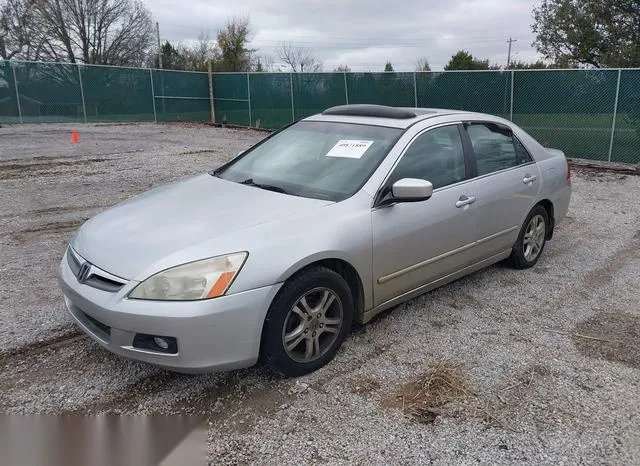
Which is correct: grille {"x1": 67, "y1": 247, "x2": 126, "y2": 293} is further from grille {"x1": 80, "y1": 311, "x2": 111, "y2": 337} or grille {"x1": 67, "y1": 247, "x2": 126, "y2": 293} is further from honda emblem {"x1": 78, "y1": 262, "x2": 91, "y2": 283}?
grille {"x1": 80, "y1": 311, "x2": 111, "y2": 337}

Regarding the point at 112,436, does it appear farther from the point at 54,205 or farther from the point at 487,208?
the point at 54,205

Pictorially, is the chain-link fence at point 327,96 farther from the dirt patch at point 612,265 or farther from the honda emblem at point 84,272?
the honda emblem at point 84,272

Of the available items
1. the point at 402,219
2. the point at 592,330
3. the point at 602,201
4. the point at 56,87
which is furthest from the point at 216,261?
the point at 56,87

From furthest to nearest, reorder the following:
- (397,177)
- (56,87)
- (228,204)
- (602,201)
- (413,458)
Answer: (56,87)
(602,201)
(397,177)
(228,204)
(413,458)

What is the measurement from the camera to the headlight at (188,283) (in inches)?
106

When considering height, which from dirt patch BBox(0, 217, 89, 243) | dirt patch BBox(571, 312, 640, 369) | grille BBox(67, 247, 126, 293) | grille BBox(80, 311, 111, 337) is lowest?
dirt patch BBox(571, 312, 640, 369)

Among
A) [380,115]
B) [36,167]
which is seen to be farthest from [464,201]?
[36,167]

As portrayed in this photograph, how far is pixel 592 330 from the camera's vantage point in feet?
12.7

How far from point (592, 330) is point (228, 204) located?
9.17ft

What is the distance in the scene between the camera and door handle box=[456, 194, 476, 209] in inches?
158

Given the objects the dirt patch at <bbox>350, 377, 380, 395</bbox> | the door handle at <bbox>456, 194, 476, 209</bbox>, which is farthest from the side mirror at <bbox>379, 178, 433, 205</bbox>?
the dirt patch at <bbox>350, 377, 380, 395</bbox>

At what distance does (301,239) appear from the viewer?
303 cm

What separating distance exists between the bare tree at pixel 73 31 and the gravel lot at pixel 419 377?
3908cm

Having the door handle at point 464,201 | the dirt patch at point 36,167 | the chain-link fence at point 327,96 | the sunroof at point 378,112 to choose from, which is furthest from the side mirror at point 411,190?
the chain-link fence at point 327,96
